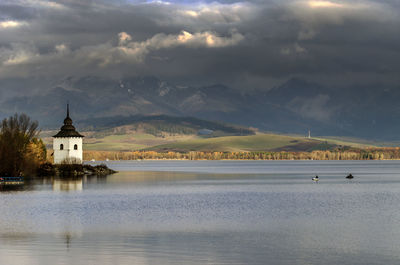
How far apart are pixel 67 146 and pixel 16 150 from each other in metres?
33.3

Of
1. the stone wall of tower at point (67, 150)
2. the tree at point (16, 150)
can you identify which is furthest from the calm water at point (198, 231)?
the stone wall of tower at point (67, 150)

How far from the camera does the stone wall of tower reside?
164 metres

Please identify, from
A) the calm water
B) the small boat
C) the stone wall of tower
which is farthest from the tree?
the calm water

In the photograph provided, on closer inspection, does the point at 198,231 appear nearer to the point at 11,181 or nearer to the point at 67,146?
the point at 11,181

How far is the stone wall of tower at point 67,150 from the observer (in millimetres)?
164125

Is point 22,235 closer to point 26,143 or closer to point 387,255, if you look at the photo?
point 387,255

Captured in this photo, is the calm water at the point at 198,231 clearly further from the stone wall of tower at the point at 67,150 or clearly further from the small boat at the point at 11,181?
the stone wall of tower at the point at 67,150

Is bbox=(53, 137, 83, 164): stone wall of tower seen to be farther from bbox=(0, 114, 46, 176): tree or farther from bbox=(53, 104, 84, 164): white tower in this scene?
bbox=(0, 114, 46, 176): tree

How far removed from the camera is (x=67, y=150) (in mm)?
164500

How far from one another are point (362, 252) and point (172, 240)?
45.9ft

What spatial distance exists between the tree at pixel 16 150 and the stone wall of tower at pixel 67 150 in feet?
36.8

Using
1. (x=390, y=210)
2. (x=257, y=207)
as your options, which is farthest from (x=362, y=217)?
(x=257, y=207)

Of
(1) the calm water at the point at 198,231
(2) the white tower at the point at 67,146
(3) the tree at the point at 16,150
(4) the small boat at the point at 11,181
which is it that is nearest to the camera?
(1) the calm water at the point at 198,231

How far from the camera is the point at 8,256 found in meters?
38.3
